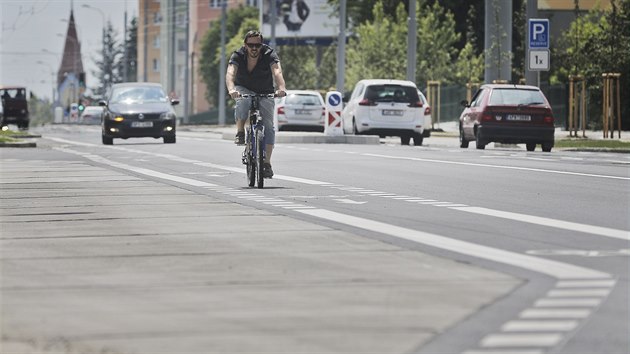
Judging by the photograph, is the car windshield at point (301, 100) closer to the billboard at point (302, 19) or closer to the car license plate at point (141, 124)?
the car license plate at point (141, 124)

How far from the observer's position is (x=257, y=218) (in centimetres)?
1361

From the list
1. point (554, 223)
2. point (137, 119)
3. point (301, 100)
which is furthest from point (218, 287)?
point (301, 100)

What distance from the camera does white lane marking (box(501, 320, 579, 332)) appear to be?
23.0ft

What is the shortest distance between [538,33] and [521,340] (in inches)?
1303

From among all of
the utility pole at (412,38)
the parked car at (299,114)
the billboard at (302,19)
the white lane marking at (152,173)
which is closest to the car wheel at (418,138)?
the utility pole at (412,38)

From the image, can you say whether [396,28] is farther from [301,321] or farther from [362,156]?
[301,321]

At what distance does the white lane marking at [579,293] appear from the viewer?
26.9 feet

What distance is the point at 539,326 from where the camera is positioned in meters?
7.09

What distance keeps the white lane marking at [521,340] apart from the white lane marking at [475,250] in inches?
85.0

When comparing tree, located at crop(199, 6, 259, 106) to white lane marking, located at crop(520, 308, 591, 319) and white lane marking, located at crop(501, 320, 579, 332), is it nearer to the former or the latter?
white lane marking, located at crop(520, 308, 591, 319)

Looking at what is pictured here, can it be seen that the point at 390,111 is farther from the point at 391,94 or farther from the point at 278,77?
the point at 278,77

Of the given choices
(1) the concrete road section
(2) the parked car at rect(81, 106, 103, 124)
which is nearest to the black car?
(1) the concrete road section

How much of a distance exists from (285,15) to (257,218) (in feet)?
310

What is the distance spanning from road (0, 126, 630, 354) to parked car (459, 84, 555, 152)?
16632mm
